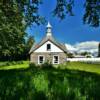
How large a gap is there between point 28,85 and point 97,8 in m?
6.63

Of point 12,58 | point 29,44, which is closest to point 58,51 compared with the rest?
point 12,58

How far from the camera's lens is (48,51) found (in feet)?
220

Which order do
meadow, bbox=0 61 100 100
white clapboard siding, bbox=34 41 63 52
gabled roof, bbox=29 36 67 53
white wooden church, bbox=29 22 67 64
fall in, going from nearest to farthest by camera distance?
meadow, bbox=0 61 100 100 → gabled roof, bbox=29 36 67 53 → white wooden church, bbox=29 22 67 64 → white clapboard siding, bbox=34 41 63 52

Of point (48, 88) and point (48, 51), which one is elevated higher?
point (48, 51)

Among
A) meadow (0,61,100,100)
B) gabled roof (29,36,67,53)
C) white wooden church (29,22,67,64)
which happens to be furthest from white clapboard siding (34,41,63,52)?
meadow (0,61,100,100)

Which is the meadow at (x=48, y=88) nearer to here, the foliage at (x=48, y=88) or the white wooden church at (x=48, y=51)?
the foliage at (x=48, y=88)

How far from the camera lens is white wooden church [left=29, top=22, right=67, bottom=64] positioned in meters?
66.4

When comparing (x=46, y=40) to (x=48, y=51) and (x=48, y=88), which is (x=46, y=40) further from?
(x=48, y=88)

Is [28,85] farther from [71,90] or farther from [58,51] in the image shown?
[58,51]

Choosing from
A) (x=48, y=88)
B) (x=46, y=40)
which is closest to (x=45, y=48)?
(x=46, y=40)

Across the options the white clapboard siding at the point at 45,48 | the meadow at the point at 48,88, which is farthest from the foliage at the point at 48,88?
the white clapboard siding at the point at 45,48

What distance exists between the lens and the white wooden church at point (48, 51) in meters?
66.4

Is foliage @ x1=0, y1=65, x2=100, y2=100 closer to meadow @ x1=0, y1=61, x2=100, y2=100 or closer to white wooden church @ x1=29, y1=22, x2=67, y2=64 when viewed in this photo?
meadow @ x1=0, y1=61, x2=100, y2=100

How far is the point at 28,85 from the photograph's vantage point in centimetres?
967
